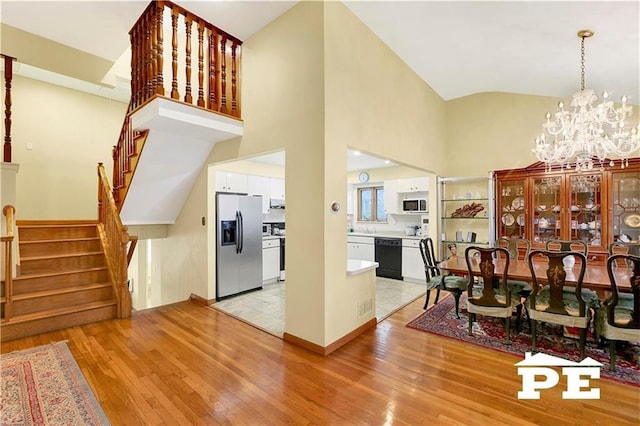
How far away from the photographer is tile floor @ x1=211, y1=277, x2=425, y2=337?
3.89m

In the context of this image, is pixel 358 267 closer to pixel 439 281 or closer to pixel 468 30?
pixel 439 281

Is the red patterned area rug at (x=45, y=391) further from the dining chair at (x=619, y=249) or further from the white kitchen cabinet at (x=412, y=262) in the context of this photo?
the dining chair at (x=619, y=249)

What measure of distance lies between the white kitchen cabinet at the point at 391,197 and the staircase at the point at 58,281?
17.6 ft

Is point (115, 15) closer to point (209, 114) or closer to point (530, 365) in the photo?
point (209, 114)

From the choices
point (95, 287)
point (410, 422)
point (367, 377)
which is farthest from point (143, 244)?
point (410, 422)

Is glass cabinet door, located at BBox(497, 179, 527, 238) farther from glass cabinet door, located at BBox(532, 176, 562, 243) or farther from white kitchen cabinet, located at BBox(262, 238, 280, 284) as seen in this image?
white kitchen cabinet, located at BBox(262, 238, 280, 284)

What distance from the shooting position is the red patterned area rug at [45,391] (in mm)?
2029

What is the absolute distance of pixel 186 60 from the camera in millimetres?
3344

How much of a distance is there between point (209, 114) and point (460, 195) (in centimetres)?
489

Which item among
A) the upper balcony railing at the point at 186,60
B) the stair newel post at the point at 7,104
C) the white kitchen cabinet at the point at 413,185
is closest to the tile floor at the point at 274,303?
the white kitchen cabinet at the point at 413,185

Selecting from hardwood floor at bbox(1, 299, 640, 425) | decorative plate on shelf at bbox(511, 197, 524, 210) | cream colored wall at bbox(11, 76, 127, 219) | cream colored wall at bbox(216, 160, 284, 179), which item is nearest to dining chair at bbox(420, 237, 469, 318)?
hardwood floor at bbox(1, 299, 640, 425)

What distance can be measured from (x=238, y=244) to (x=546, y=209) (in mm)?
5260

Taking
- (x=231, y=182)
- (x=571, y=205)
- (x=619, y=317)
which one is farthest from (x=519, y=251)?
(x=231, y=182)

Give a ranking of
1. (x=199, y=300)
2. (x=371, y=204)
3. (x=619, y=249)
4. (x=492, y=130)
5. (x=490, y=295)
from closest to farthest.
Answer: (x=490, y=295)
(x=619, y=249)
(x=199, y=300)
(x=492, y=130)
(x=371, y=204)
